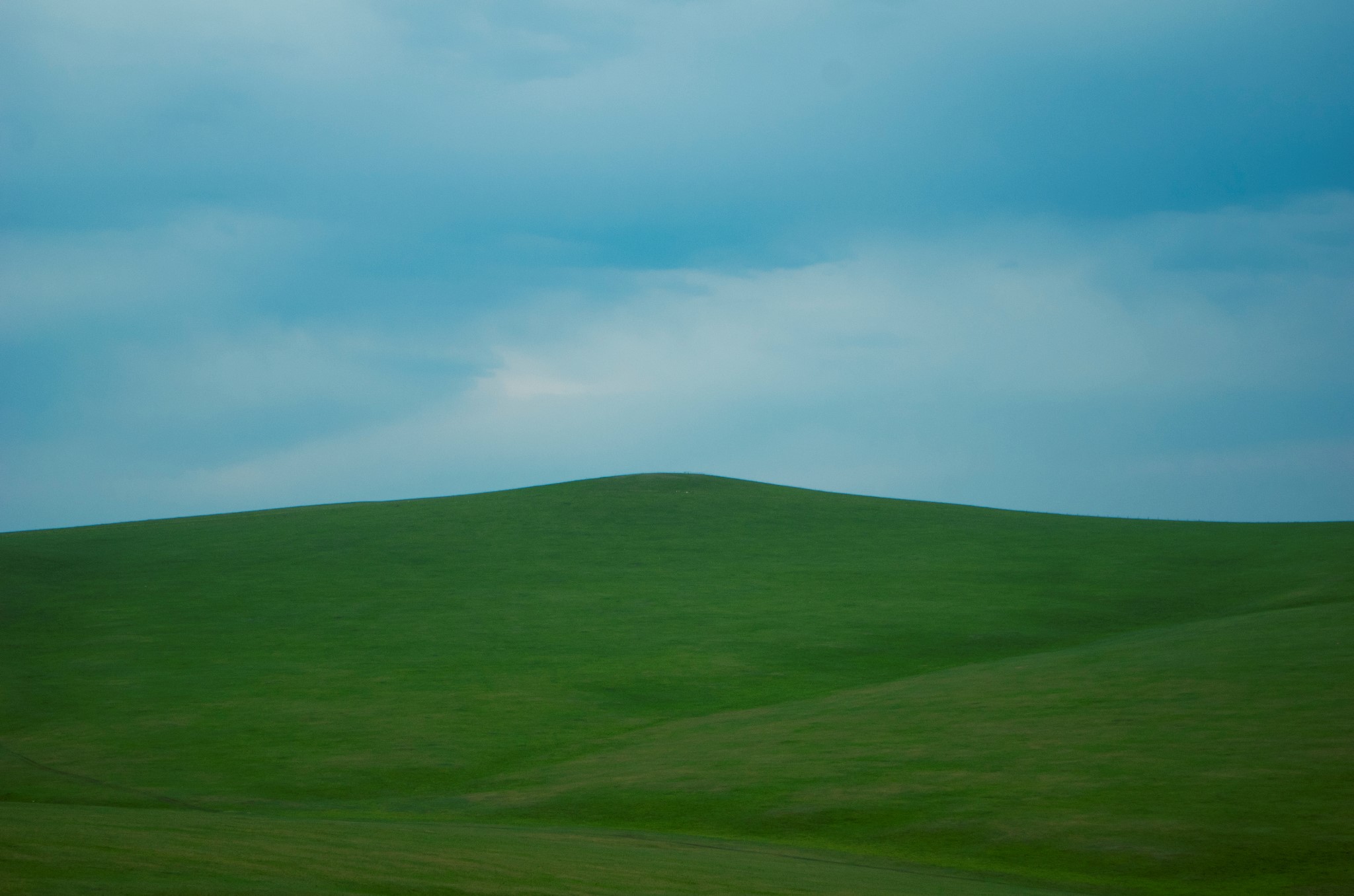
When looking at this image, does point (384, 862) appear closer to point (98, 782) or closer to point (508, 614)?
point (98, 782)

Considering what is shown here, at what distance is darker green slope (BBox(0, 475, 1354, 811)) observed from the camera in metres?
21.7

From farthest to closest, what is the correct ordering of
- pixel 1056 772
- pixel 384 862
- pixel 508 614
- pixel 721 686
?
1. pixel 508 614
2. pixel 721 686
3. pixel 1056 772
4. pixel 384 862

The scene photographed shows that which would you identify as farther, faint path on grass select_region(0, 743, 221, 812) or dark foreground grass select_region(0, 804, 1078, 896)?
faint path on grass select_region(0, 743, 221, 812)

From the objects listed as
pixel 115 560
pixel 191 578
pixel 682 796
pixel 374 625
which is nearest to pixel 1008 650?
pixel 682 796

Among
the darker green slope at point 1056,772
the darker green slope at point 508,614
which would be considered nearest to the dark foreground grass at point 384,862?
the darker green slope at point 1056,772

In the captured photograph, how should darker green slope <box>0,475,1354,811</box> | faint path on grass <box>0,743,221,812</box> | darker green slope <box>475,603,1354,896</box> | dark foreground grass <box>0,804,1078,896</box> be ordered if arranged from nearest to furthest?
dark foreground grass <box>0,804,1078,896</box> → darker green slope <box>475,603,1354,896</box> → faint path on grass <box>0,743,221,812</box> → darker green slope <box>0,475,1354,811</box>

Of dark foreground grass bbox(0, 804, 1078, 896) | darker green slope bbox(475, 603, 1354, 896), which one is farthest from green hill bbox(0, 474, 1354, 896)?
dark foreground grass bbox(0, 804, 1078, 896)

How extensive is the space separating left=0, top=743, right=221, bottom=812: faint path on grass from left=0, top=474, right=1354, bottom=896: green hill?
0.46 feet

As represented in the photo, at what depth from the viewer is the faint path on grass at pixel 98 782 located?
704 inches

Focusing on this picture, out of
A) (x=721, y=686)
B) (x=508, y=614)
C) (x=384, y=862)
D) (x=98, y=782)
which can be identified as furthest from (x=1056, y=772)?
(x=508, y=614)

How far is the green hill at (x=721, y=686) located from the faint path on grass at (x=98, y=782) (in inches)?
5.6

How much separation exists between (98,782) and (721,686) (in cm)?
1311

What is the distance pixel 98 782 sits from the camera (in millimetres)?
18875

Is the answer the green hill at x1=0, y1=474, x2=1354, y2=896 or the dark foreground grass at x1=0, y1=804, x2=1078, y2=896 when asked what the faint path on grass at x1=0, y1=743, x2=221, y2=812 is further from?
the dark foreground grass at x1=0, y1=804, x2=1078, y2=896
